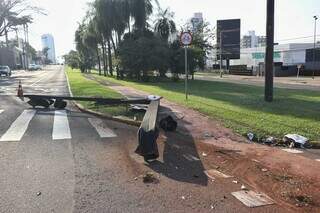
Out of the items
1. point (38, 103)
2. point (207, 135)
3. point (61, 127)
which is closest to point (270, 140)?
point (207, 135)

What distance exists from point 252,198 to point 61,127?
6.93 meters

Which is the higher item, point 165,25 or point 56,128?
point 165,25

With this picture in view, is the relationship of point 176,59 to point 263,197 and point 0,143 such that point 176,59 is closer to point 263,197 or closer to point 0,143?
point 0,143

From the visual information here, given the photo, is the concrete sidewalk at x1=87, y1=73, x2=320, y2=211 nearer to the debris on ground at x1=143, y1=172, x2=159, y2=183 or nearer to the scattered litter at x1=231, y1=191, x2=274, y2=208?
the scattered litter at x1=231, y1=191, x2=274, y2=208

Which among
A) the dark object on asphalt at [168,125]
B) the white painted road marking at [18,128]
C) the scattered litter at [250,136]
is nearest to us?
the scattered litter at [250,136]

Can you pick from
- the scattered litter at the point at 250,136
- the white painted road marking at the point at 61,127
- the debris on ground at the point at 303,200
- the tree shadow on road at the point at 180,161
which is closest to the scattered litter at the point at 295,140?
the scattered litter at the point at 250,136

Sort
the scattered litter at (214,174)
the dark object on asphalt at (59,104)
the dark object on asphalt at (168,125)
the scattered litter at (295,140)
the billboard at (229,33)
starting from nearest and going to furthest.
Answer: the scattered litter at (214,174)
the scattered litter at (295,140)
the dark object on asphalt at (168,125)
the dark object on asphalt at (59,104)
the billboard at (229,33)

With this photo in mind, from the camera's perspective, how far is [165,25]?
1594 inches

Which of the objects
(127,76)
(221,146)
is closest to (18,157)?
(221,146)

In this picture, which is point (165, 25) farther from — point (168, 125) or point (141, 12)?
point (168, 125)

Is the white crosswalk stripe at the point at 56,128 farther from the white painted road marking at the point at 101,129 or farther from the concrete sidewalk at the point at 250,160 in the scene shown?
the concrete sidewalk at the point at 250,160

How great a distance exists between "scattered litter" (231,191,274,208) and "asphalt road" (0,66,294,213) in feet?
0.32

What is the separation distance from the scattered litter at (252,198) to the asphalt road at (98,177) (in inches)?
3.8

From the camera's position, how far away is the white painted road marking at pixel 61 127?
989 cm
